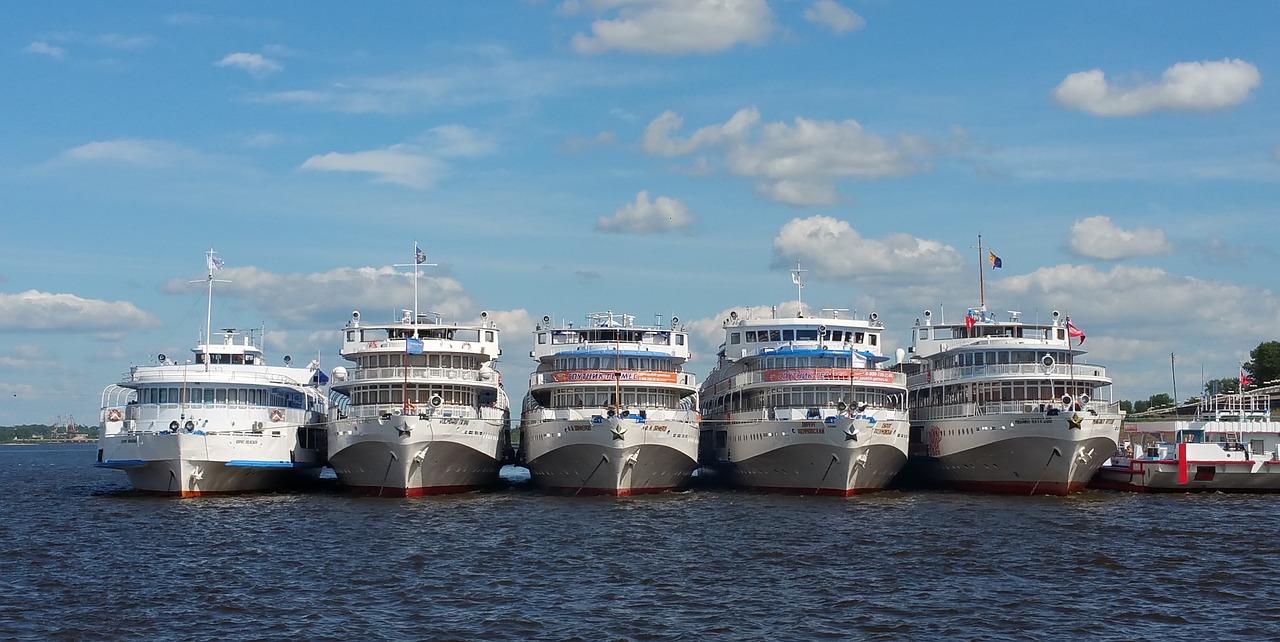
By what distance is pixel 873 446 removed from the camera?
72.5 m

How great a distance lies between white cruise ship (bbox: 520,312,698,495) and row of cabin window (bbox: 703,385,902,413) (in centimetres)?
391

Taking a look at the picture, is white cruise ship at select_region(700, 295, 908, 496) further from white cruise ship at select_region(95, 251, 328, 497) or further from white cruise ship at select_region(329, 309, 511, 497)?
white cruise ship at select_region(95, 251, 328, 497)

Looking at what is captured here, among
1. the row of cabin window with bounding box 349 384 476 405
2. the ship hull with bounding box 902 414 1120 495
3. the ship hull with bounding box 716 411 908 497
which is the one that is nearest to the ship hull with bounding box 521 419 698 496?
the ship hull with bounding box 716 411 908 497

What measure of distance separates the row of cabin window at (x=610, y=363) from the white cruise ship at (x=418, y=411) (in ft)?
16.3

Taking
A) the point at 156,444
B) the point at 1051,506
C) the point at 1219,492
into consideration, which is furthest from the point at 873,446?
the point at 156,444

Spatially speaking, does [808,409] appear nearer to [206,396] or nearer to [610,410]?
[610,410]

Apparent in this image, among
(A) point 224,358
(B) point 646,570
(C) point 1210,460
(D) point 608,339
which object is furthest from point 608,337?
(C) point 1210,460

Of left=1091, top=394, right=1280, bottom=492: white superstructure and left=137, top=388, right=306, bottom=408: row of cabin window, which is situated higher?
left=137, top=388, right=306, bottom=408: row of cabin window

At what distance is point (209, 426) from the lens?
77688 mm

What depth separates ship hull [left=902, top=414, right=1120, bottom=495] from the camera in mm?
72562

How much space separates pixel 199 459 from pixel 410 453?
503 inches

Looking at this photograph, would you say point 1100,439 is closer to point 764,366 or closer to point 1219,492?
point 1219,492

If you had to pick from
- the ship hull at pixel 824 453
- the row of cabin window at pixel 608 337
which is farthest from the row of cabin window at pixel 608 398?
the ship hull at pixel 824 453

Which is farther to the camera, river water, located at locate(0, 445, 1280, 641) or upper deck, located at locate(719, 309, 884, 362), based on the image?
upper deck, located at locate(719, 309, 884, 362)
